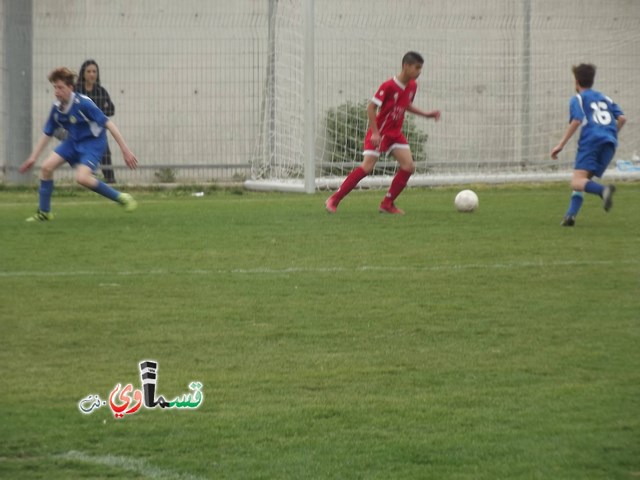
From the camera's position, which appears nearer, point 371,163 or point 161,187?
point 371,163

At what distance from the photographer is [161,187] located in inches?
743

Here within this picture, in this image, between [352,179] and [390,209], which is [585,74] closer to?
[390,209]

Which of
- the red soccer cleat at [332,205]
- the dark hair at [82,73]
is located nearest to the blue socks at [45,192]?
the red soccer cleat at [332,205]

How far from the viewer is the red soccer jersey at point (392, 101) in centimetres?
1318

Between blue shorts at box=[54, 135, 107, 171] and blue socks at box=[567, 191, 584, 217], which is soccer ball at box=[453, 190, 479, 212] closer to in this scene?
blue socks at box=[567, 191, 584, 217]

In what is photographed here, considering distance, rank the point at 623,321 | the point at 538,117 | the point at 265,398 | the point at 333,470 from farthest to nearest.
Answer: the point at 538,117 < the point at 623,321 < the point at 265,398 < the point at 333,470

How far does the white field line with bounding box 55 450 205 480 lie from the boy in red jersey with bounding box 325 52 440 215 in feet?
28.8

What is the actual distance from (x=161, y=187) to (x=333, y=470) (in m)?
14.9

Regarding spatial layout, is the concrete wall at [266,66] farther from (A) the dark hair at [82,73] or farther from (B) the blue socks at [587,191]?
(B) the blue socks at [587,191]

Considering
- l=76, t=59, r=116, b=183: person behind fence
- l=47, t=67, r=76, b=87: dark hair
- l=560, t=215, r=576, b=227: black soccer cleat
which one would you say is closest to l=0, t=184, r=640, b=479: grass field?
l=560, t=215, r=576, b=227: black soccer cleat

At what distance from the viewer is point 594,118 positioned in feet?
39.4

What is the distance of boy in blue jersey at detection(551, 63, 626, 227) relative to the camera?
11.9m

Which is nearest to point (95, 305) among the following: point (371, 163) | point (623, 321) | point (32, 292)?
point (32, 292)

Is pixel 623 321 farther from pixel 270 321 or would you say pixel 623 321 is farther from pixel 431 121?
pixel 431 121
